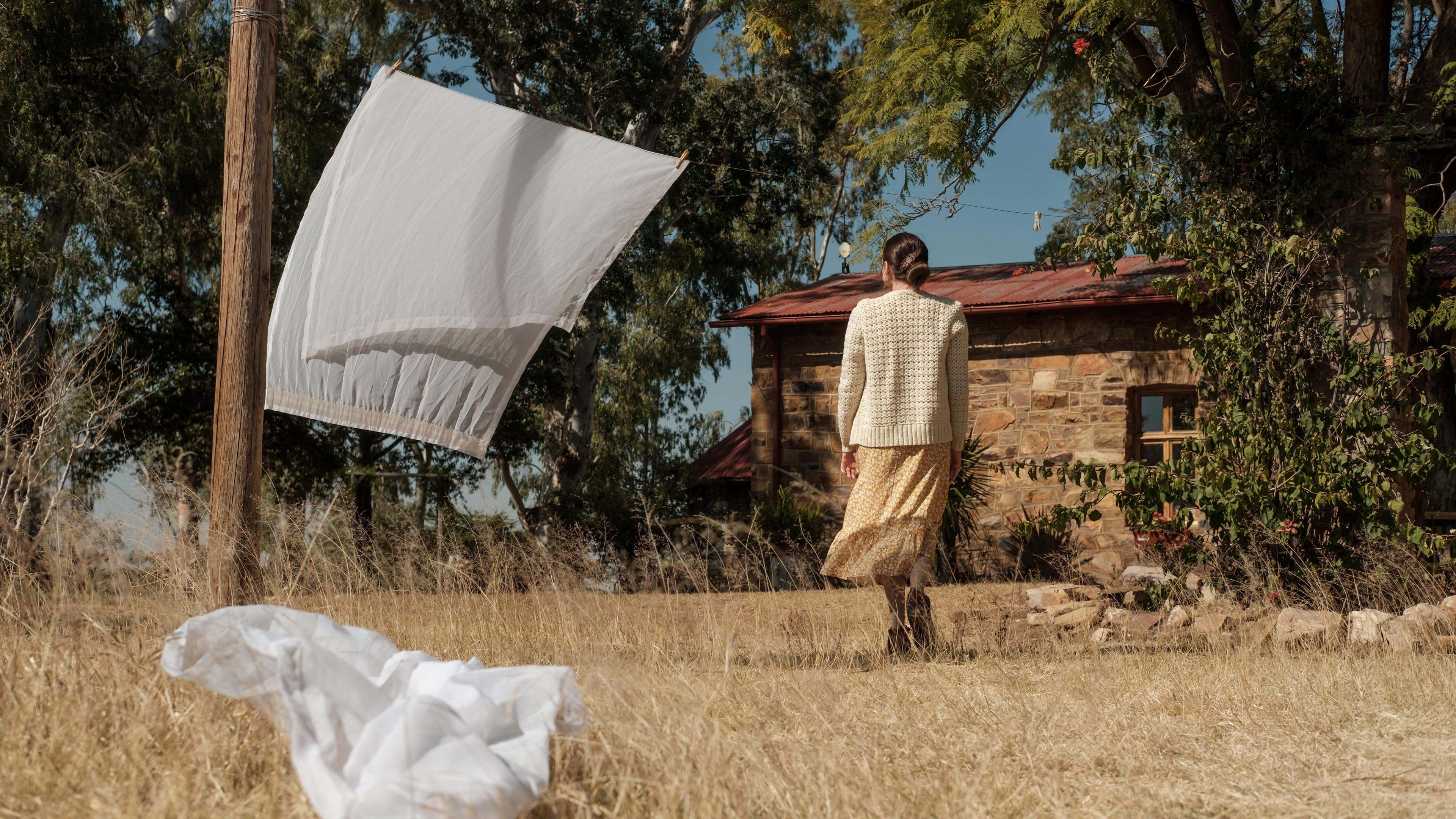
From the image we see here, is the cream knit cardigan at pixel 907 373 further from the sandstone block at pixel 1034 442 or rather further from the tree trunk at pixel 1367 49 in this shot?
the sandstone block at pixel 1034 442

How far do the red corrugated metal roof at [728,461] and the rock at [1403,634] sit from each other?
38.4 feet

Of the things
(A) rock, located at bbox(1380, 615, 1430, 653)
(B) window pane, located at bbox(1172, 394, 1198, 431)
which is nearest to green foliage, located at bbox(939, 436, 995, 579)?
(B) window pane, located at bbox(1172, 394, 1198, 431)

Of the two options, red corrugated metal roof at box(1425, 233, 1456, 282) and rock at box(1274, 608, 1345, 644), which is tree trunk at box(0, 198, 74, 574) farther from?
red corrugated metal roof at box(1425, 233, 1456, 282)

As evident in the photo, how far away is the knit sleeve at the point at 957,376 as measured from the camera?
15.0 feet

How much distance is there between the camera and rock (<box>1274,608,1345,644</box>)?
17.0 ft

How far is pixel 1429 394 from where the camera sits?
1065 centimetres

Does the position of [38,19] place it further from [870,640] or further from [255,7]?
[870,640]

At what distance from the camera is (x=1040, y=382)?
1136 centimetres

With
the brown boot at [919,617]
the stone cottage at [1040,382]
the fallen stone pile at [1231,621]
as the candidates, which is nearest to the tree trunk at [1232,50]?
the stone cottage at [1040,382]

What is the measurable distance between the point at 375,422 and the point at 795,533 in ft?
25.7

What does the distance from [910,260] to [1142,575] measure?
5.35 meters

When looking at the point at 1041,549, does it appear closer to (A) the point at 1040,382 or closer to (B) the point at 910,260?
(A) the point at 1040,382

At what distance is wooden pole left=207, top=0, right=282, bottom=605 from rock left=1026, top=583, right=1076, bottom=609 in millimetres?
4997

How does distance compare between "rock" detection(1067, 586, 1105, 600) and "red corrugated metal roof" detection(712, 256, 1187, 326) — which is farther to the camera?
"red corrugated metal roof" detection(712, 256, 1187, 326)
